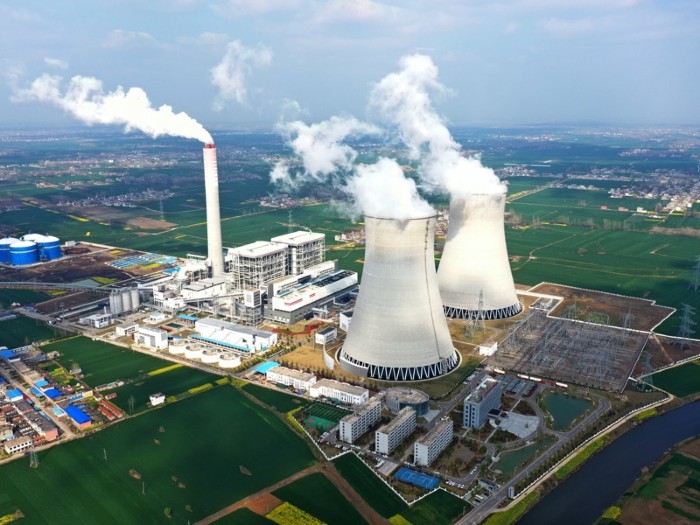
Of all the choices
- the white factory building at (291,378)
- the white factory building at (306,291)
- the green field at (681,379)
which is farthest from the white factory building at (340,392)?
the green field at (681,379)

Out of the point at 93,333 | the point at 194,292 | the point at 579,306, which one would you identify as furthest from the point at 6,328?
the point at 579,306

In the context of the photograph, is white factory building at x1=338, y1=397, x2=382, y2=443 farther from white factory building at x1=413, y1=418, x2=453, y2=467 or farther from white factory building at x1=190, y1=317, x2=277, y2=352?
white factory building at x1=190, y1=317, x2=277, y2=352

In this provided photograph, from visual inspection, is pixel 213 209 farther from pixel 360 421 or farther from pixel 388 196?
pixel 360 421

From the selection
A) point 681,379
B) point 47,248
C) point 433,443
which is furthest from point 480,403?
point 47,248

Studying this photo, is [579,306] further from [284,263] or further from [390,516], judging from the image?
[390,516]

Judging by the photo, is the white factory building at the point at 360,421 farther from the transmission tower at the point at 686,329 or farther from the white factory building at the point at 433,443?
the transmission tower at the point at 686,329

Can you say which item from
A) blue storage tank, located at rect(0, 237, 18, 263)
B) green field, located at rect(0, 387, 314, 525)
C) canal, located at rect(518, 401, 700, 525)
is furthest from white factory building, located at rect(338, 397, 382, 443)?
blue storage tank, located at rect(0, 237, 18, 263)

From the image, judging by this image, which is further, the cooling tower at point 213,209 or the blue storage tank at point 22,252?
the blue storage tank at point 22,252
